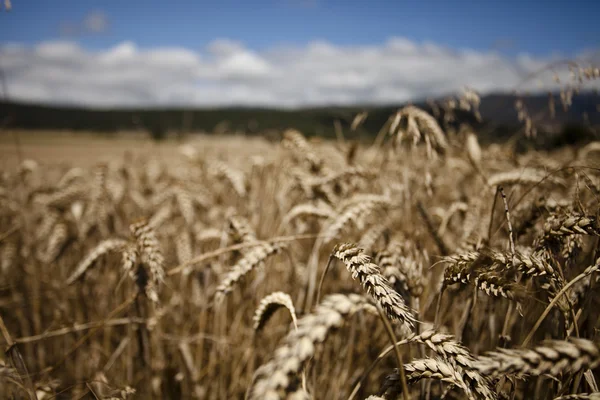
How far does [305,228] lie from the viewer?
6.75 feet

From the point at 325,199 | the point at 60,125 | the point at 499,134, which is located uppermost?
the point at 60,125

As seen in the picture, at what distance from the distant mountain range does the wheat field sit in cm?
24

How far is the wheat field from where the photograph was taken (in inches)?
29.5

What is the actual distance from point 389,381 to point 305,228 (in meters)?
1.27

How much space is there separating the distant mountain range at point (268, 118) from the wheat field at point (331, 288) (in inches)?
9.5

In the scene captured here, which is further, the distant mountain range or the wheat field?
the distant mountain range

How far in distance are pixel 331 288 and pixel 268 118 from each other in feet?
297

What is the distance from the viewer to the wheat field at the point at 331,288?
0.75 meters

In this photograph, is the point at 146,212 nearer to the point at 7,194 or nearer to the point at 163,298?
the point at 163,298

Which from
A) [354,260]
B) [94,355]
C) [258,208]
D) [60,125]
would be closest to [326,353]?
[354,260]

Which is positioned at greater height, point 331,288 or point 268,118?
point 268,118

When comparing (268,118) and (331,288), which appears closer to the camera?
(331,288)

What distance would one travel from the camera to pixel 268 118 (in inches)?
3519

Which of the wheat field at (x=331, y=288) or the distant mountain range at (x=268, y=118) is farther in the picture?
the distant mountain range at (x=268, y=118)
